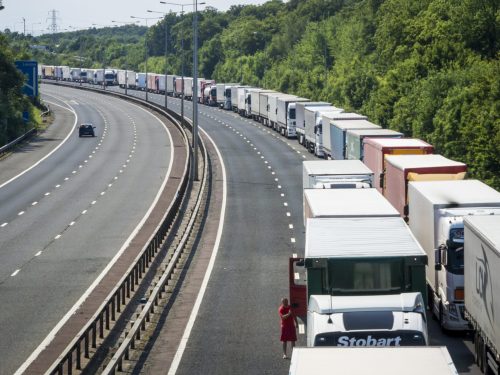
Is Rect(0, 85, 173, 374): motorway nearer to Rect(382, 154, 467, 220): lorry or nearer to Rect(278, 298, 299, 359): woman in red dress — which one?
Rect(278, 298, 299, 359): woman in red dress

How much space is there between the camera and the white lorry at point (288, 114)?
101 m

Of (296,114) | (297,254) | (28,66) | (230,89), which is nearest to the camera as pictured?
(297,254)

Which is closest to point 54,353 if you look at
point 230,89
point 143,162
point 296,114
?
point 143,162

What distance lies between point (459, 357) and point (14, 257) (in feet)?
73.7

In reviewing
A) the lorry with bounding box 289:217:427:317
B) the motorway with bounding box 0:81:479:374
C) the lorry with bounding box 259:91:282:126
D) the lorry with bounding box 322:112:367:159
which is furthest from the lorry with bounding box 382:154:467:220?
the lorry with bounding box 259:91:282:126

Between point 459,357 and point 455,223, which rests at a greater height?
point 455,223

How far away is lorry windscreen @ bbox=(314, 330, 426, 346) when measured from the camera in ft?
73.7

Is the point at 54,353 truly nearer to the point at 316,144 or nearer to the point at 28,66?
the point at 316,144

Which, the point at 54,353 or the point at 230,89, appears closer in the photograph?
the point at 54,353

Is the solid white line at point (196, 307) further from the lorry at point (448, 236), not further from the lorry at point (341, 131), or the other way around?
the lorry at point (341, 131)

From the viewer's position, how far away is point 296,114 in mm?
98875

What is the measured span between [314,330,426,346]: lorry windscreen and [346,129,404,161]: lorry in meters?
35.3

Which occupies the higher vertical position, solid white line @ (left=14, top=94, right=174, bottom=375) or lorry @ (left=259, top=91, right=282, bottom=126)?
lorry @ (left=259, top=91, right=282, bottom=126)

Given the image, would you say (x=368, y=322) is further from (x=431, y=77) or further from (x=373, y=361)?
(x=431, y=77)
